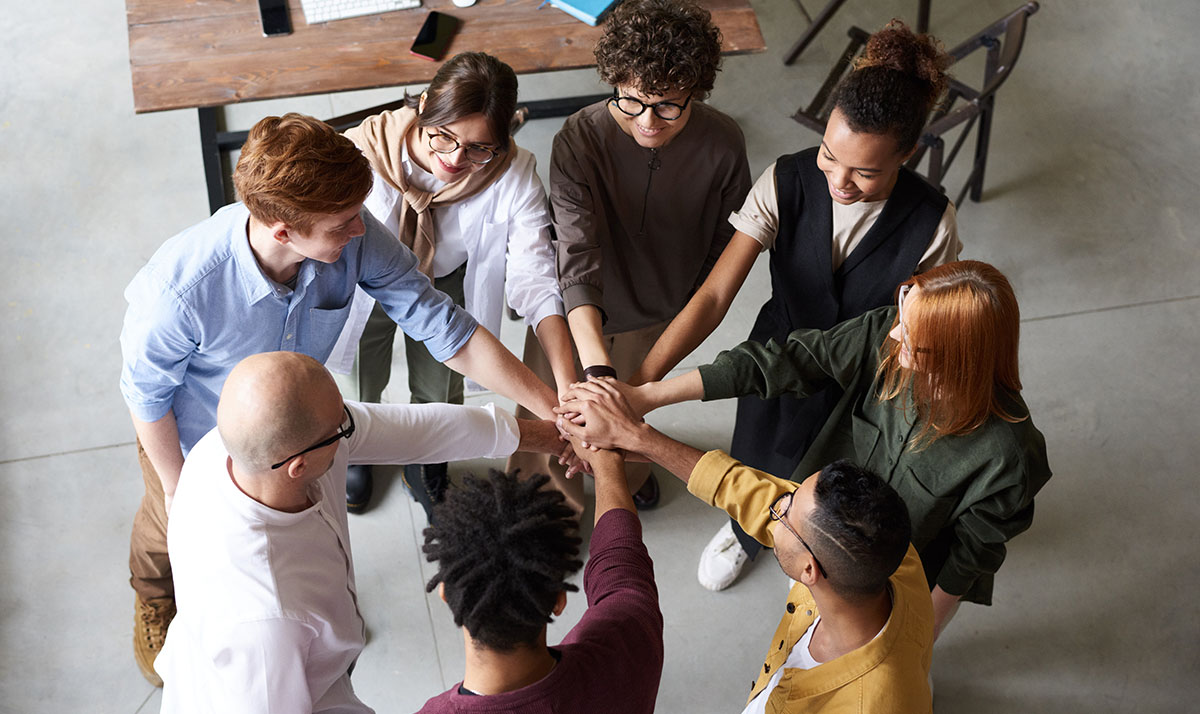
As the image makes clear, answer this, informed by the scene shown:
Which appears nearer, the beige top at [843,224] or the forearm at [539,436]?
the beige top at [843,224]

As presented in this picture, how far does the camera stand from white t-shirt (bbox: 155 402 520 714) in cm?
161

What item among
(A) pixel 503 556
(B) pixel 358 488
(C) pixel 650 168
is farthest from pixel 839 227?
(B) pixel 358 488

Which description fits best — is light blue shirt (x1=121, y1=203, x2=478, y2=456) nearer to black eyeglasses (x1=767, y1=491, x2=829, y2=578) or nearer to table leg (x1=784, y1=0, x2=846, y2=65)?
black eyeglasses (x1=767, y1=491, x2=829, y2=578)

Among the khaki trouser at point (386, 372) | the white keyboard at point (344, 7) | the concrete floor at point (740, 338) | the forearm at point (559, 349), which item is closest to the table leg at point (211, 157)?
the concrete floor at point (740, 338)

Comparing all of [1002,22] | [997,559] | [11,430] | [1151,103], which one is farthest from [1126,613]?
[11,430]

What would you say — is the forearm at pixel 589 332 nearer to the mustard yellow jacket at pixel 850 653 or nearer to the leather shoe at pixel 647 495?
the mustard yellow jacket at pixel 850 653

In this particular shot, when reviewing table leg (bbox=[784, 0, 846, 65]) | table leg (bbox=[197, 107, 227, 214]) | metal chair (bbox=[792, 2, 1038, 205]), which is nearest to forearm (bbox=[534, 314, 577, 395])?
metal chair (bbox=[792, 2, 1038, 205])

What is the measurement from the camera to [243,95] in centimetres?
308

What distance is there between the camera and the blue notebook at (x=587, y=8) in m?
3.30

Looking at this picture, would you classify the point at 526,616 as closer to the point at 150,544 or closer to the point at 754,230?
the point at 754,230

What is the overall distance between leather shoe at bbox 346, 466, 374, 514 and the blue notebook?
1679 millimetres

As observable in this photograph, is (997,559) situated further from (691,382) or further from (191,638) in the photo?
(191,638)

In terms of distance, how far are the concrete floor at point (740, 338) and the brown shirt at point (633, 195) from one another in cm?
99

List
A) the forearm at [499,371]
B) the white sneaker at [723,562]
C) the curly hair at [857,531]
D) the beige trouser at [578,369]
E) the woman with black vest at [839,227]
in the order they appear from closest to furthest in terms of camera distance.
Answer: the curly hair at [857,531] < the woman with black vest at [839,227] < the forearm at [499,371] < the beige trouser at [578,369] < the white sneaker at [723,562]
